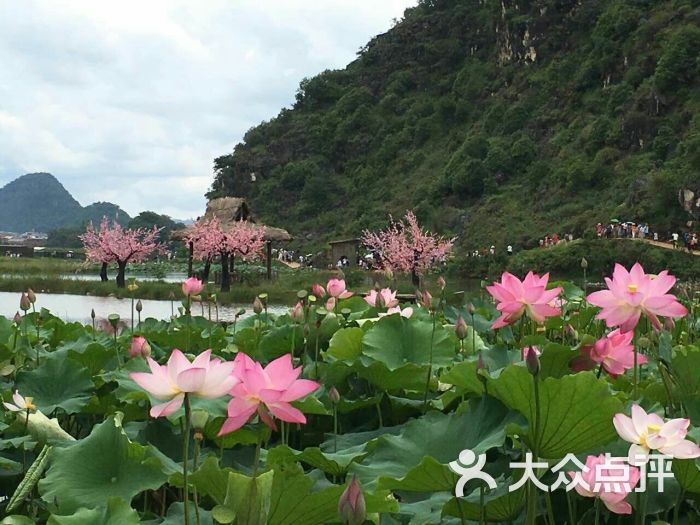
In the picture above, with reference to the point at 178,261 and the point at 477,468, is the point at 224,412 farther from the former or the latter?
the point at 178,261

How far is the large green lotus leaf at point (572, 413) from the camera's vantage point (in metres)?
0.90

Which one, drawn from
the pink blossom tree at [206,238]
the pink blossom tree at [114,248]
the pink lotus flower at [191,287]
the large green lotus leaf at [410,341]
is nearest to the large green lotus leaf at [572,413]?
the large green lotus leaf at [410,341]

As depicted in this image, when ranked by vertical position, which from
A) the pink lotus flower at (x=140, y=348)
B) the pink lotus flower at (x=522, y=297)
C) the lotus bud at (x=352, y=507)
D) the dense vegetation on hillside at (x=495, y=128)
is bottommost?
the lotus bud at (x=352, y=507)

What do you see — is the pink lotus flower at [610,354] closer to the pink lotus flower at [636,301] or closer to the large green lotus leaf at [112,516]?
the pink lotus flower at [636,301]

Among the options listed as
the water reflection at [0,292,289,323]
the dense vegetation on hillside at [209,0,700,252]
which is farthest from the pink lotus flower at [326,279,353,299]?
the dense vegetation on hillside at [209,0,700,252]

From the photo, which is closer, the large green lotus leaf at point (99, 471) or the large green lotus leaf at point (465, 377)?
the large green lotus leaf at point (99, 471)

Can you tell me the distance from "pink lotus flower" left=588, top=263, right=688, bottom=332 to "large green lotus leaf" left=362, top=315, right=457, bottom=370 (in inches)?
21.3

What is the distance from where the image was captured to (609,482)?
0.82 meters

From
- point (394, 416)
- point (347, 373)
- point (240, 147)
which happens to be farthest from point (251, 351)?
point (240, 147)

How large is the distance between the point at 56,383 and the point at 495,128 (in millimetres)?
43100

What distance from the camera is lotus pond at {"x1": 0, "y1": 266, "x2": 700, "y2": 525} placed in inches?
32.0

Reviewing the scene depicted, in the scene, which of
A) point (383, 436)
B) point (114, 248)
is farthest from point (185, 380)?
point (114, 248)

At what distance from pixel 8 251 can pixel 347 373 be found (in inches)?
1974

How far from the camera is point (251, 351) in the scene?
1902mm
